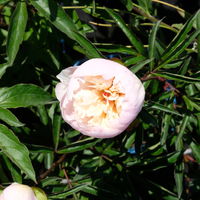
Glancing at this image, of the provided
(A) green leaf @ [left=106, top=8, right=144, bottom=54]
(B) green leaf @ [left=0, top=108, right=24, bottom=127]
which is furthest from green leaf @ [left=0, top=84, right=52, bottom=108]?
(A) green leaf @ [left=106, top=8, right=144, bottom=54]

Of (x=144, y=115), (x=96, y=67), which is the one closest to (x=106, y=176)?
(x=144, y=115)

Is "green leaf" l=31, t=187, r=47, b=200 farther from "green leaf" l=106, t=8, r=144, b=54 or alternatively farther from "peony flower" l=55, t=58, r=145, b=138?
"green leaf" l=106, t=8, r=144, b=54

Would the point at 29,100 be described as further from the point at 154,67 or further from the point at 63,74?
the point at 154,67

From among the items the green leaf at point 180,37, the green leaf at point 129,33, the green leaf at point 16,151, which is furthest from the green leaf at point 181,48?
the green leaf at point 16,151

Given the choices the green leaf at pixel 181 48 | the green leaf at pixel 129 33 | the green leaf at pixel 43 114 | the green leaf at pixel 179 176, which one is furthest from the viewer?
the green leaf at pixel 43 114

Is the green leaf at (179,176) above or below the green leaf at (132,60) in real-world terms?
below

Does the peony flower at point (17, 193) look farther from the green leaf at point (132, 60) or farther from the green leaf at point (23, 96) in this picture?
the green leaf at point (132, 60)
